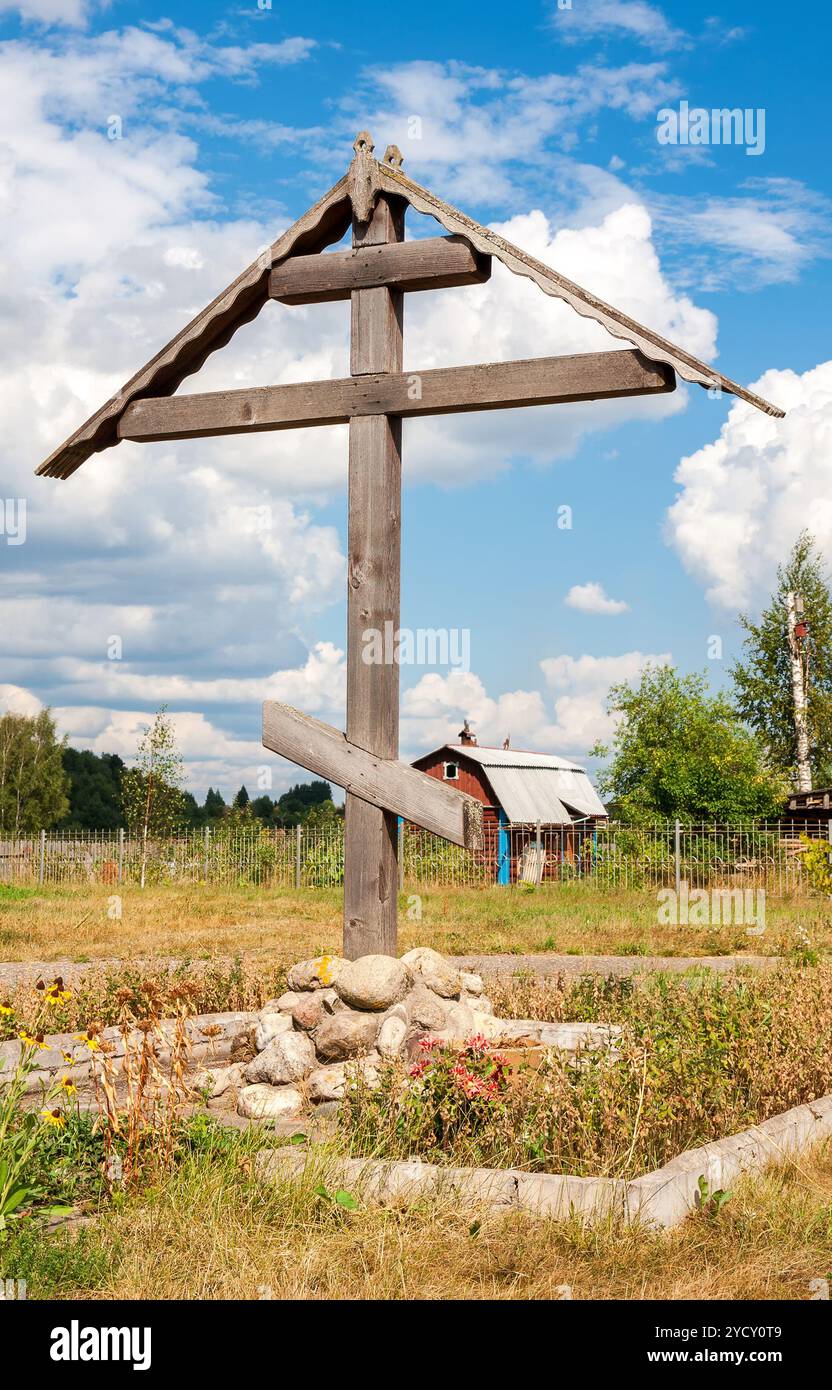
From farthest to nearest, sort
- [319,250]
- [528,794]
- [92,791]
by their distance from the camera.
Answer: [92,791] → [528,794] → [319,250]

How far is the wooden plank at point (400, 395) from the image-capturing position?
19.1ft

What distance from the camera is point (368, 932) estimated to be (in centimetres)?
620

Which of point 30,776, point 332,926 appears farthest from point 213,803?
point 332,926

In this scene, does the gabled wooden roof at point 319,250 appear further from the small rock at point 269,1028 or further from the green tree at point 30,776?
the green tree at point 30,776

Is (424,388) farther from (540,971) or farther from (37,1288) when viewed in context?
(540,971)

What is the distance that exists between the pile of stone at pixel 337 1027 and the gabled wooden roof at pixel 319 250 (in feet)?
10.7

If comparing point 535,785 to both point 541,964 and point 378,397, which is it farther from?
point 378,397

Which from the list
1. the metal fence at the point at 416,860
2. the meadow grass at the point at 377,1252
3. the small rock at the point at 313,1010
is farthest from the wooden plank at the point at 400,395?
the metal fence at the point at 416,860

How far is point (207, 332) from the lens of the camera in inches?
267

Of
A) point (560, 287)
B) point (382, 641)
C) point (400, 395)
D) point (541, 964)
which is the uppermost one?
point (560, 287)

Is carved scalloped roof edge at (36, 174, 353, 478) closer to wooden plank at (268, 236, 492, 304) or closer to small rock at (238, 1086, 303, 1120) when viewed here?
wooden plank at (268, 236, 492, 304)

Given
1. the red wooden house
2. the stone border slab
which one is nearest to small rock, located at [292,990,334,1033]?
the stone border slab

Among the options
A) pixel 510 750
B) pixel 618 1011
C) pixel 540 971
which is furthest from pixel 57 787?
pixel 618 1011

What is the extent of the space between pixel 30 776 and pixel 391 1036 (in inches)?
2191
